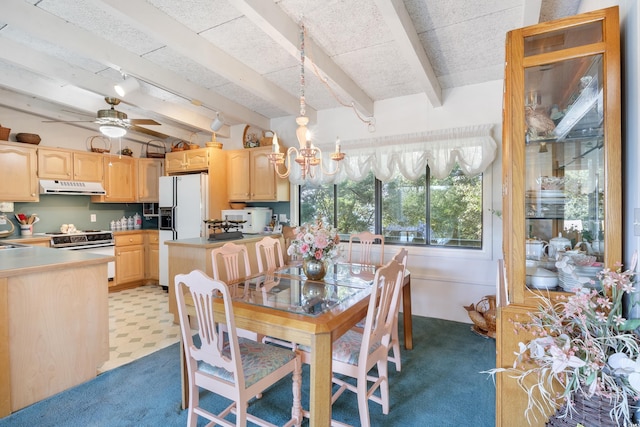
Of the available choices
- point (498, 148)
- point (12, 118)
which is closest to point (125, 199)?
point (12, 118)

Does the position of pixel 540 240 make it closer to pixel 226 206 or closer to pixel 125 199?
pixel 226 206

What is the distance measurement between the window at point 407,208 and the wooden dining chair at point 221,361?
2.60 metres

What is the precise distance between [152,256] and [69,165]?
180 centimetres

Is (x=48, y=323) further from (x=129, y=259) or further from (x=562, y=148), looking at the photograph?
(x=562, y=148)

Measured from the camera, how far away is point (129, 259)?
496 cm

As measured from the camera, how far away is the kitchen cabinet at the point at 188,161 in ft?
15.1

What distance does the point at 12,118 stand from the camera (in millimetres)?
4141

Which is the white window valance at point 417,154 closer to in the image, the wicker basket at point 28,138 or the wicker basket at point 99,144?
the wicker basket at point 99,144

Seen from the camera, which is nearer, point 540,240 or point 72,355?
point 540,240

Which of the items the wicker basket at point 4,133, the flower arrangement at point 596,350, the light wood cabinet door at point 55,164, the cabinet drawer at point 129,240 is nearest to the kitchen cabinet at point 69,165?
the light wood cabinet door at point 55,164

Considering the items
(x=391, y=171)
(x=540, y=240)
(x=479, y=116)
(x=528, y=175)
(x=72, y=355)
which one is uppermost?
(x=479, y=116)

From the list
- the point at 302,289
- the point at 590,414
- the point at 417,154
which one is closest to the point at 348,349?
the point at 302,289

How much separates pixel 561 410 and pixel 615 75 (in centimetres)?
139

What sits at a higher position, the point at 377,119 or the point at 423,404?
the point at 377,119
